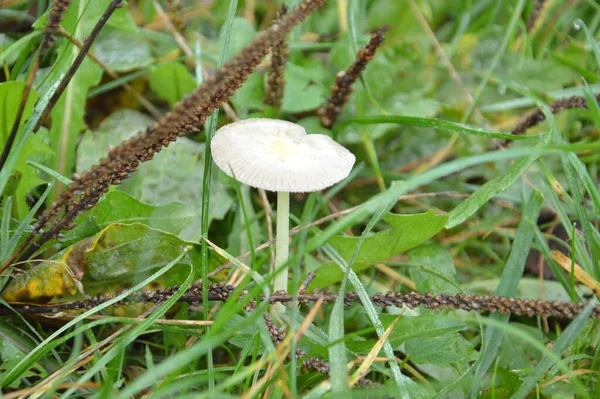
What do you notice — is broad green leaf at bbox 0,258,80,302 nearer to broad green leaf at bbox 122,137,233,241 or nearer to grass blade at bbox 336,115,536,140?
broad green leaf at bbox 122,137,233,241

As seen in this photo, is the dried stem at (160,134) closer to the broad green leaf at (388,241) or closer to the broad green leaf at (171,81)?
the broad green leaf at (388,241)

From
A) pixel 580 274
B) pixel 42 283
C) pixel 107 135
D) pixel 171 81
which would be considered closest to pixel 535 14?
pixel 580 274

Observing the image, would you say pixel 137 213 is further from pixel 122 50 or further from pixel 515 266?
pixel 515 266

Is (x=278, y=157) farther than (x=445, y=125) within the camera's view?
No

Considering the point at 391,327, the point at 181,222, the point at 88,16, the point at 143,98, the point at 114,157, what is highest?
the point at 88,16

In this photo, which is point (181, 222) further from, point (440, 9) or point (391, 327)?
point (440, 9)

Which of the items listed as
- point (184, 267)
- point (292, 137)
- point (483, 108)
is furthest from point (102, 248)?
point (483, 108)
